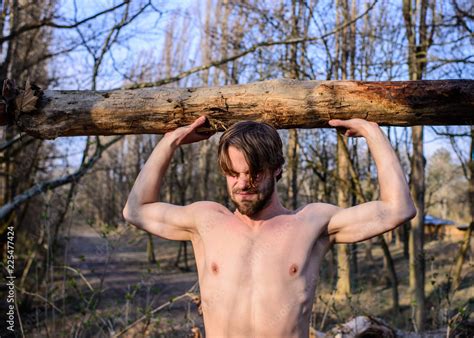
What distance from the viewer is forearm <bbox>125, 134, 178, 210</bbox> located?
231 centimetres

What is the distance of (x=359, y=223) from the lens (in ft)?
6.89

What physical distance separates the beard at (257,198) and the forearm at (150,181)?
432mm

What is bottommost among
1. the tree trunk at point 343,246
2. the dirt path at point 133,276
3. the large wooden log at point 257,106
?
the dirt path at point 133,276

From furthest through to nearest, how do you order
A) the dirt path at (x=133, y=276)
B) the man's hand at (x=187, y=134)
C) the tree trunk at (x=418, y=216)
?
the dirt path at (x=133, y=276)
the tree trunk at (x=418, y=216)
the man's hand at (x=187, y=134)

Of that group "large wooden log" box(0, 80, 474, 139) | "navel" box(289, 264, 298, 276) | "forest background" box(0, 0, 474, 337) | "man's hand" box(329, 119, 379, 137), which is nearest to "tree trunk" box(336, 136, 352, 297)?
"forest background" box(0, 0, 474, 337)

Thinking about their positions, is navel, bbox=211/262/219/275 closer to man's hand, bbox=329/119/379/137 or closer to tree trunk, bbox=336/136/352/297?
man's hand, bbox=329/119/379/137

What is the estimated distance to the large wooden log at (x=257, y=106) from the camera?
2637 mm

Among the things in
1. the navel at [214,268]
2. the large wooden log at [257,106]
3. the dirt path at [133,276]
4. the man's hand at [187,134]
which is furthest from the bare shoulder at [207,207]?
the dirt path at [133,276]

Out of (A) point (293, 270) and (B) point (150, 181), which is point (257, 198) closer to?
(A) point (293, 270)

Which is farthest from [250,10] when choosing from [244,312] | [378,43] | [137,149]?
[244,312]

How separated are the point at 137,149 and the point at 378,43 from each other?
9345mm

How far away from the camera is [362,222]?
2.10 metres

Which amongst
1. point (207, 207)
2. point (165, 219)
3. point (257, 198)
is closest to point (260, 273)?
point (257, 198)

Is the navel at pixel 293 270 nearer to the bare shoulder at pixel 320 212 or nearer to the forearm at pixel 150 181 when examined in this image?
the bare shoulder at pixel 320 212
